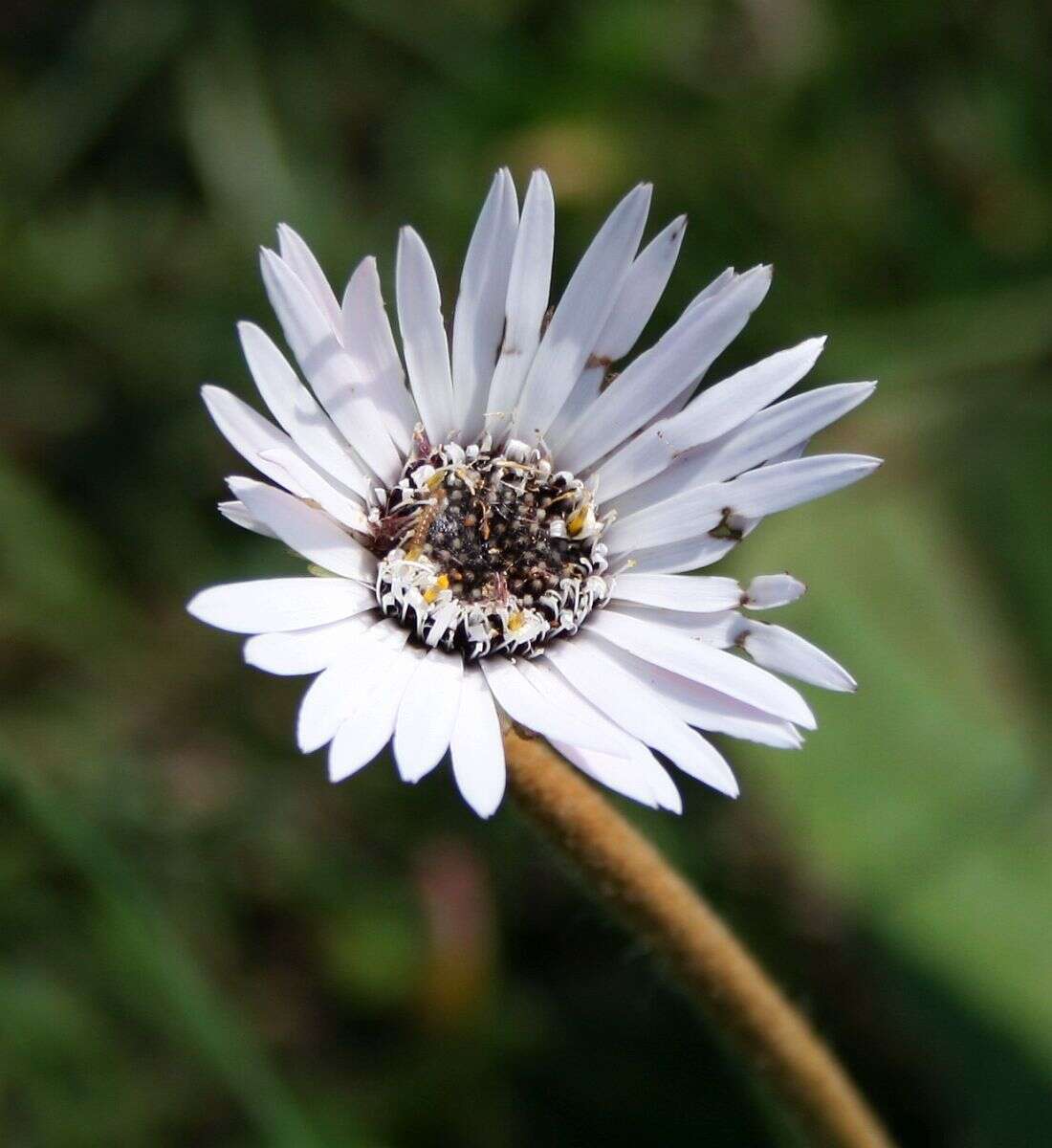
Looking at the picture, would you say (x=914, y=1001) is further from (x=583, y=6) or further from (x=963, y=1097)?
(x=583, y=6)

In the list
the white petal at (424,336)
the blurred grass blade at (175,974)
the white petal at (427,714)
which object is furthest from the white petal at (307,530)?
the blurred grass blade at (175,974)

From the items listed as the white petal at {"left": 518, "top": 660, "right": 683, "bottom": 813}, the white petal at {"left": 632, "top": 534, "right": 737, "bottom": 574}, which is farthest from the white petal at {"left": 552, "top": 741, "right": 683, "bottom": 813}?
the white petal at {"left": 632, "top": 534, "right": 737, "bottom": 574}

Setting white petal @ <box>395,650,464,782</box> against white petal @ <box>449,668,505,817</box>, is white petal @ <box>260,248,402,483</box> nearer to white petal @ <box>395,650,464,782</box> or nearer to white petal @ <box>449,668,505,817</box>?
white petal @ <box>395,650,464,782</box>

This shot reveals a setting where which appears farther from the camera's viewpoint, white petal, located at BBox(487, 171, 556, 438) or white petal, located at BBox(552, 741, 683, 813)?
white petal, located at BBox(487, 171, 556, 438)

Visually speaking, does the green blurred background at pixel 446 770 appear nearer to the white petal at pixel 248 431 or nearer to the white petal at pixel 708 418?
the white petal at pixel 248 431

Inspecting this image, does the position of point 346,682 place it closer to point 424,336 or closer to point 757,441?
point 424,336

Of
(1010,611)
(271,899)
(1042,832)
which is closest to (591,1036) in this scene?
(271,899)
